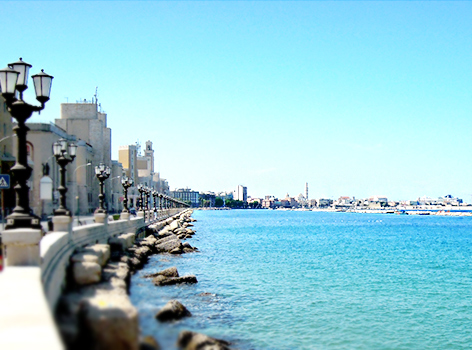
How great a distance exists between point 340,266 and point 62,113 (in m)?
57.8

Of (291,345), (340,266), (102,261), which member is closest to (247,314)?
(291,345)

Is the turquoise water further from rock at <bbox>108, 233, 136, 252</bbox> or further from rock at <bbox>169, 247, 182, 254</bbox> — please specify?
rock at <bbox>108, 233, 136, 252</bbox>

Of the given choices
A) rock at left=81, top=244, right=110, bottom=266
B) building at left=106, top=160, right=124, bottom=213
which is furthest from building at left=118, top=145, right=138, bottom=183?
rock at left=81, top=244, right=110, bottom=266

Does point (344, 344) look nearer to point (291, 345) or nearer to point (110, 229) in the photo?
point (291, 345)

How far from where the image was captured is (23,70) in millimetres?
12414

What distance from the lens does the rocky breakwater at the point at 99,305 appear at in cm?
639

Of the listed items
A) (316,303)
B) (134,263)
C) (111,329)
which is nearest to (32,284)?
(111,329)

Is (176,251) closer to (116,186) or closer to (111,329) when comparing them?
(111,329)

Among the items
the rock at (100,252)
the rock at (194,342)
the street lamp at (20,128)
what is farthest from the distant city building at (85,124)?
the rock at (194,342)

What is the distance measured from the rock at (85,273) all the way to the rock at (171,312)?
94.0 inches

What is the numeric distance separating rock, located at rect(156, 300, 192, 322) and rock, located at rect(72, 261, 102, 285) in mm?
2388

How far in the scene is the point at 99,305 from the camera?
7.65 metres

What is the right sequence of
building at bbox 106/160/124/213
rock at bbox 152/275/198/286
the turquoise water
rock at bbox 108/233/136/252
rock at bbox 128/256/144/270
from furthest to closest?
building at bbox 106/160/124/213 < rock at bbox 108/233/136/252 < rock at bbox 128/256/144/270 < rock at bbox 152/275/198/286 < the turquoise water

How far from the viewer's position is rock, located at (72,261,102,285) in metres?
13.2
